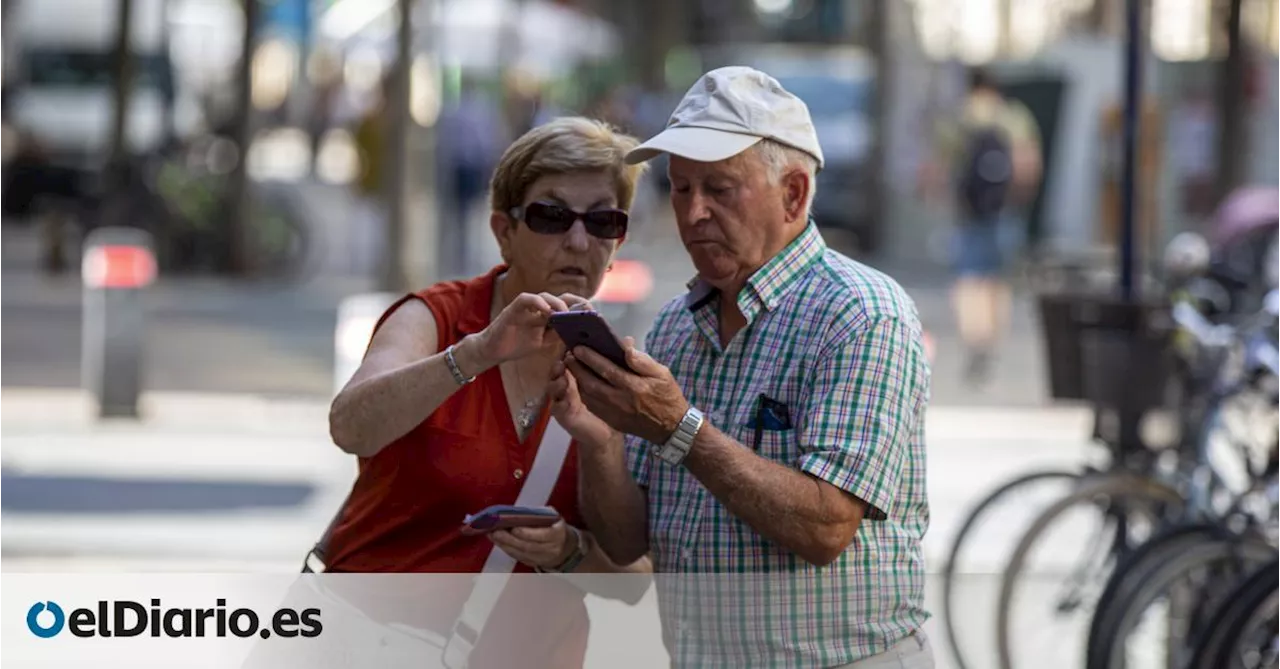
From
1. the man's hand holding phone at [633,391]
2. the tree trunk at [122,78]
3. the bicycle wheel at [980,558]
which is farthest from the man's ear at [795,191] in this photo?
the tree trunk at [122,78]

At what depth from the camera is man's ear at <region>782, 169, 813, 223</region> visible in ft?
11.3

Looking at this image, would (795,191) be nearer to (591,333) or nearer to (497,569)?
(591,333)

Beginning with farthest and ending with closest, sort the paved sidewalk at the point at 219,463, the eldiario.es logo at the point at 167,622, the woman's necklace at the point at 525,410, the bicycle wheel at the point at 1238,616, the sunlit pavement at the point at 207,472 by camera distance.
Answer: the paved sidewalk at the point at 219,463, the sunlit pavement at the point at 207,472, the bicycle wheel at the point at 1238,616, the woman's necklace at the point at 525,410, the eldiario.es logo at the point at 167,622

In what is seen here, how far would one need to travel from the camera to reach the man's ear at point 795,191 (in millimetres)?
3439

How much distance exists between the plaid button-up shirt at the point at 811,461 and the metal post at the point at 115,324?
9.39 m

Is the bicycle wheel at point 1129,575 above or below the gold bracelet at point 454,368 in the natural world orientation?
below

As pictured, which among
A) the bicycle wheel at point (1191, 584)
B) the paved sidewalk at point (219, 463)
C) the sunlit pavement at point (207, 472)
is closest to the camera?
the bicycle wheel at point (1191, 584)

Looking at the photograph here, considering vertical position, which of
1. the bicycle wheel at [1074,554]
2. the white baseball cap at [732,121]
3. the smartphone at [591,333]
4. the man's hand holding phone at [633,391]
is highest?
the white baseball cap at [732,121]

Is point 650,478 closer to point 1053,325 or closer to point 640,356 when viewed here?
point 640,356

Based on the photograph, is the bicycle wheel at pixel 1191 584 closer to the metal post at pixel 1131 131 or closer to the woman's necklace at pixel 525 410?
the metal post at pixel 1131 131

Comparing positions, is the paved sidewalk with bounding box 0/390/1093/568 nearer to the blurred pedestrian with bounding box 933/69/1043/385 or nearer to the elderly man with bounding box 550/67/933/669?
the blurred pedestrian with bounding box 933/69/1043/385

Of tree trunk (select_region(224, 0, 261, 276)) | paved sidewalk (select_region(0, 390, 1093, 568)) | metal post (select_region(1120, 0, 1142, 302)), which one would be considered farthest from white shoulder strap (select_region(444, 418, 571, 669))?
tree trunk (select_region(224, 0, 261, 276))

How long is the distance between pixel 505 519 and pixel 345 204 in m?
19.4

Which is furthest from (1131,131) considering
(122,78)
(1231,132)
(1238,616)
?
(122,78)
